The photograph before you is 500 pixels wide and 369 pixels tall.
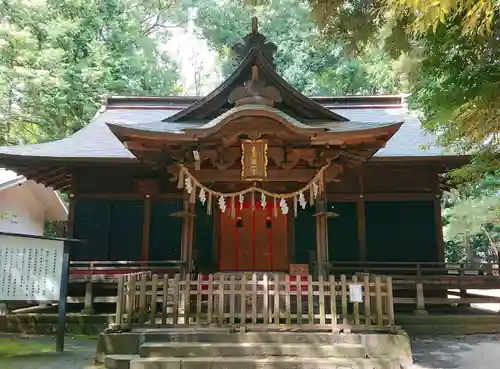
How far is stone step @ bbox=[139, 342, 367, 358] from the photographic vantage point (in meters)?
5.92

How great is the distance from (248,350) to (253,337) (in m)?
0.24

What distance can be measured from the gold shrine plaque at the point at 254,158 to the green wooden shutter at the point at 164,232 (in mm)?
3258

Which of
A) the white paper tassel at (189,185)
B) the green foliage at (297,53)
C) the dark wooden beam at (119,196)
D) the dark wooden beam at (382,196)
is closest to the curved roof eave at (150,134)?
the white paper tassel at (189,185)

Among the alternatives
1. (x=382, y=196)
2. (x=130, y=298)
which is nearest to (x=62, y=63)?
(x=382, y=196)

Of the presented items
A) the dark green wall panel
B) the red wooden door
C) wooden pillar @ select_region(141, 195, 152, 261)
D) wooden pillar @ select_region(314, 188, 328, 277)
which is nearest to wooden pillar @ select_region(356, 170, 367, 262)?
the dark green wall panel

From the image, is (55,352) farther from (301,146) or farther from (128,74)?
(128,74)

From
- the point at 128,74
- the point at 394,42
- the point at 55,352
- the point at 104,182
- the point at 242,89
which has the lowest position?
the point at 55,352

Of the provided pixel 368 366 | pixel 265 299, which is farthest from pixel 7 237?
pixel 368 366

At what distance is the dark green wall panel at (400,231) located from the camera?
10234mm

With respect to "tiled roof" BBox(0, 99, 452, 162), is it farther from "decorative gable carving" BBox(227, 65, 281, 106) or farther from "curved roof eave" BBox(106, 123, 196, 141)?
"decorative gable carving" BBox(227, 65, 281, 106)

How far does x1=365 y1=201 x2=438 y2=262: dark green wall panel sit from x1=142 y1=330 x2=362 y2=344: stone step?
4.43 metres

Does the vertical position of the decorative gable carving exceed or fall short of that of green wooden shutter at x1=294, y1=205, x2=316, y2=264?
it exceeds it

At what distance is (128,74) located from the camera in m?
22.3

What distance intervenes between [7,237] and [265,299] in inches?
165
